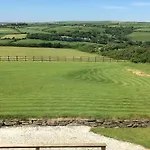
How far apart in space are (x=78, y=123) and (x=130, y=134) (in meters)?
4.01

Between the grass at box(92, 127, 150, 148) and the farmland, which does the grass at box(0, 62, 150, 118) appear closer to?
the farmland

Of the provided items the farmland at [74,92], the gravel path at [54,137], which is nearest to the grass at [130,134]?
the gravel path at [54,137]

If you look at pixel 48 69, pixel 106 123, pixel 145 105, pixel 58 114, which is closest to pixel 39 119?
pixel 58 114

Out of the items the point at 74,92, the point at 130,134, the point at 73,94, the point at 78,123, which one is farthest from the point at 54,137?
the point at 74,92

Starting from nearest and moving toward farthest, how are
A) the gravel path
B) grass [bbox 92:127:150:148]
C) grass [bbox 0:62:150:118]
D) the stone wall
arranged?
the gravel path, grass [bbox 92:127:150:148], the stone wall, grass [bbox 0:62:150:118]

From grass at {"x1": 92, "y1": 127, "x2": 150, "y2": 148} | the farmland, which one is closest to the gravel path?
grass at {"x1": 92, "y1": 127, "x2": 150, "y2": 148}

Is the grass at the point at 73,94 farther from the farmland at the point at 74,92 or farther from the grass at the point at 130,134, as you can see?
the grass at the point at 130,134

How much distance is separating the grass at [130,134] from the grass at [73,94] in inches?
75.8

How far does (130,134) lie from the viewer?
23.3 metres

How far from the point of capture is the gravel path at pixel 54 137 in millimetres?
21297

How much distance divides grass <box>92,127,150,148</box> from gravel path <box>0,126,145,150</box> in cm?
58

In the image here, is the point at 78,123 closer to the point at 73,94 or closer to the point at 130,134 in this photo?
the point at 130,134

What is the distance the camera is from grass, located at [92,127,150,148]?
21.8 m

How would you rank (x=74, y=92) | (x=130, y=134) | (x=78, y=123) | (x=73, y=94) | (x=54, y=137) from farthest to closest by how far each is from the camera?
(x=74, y=92)
(x=73, y=94)
(x=78, y=123)
(x=130, y=134)
(x=54, y=137)
